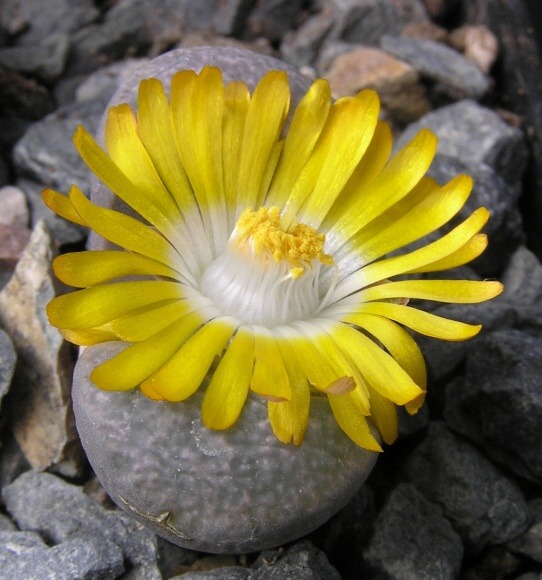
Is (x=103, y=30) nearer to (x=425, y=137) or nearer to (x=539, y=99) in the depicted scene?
(x=539, y=99)

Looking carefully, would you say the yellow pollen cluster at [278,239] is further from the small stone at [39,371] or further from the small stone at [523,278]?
the small stone at [523,278]

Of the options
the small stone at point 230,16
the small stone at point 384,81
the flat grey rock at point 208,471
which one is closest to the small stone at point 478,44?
the small stone at point 384,81

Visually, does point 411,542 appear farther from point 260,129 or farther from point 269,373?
point 260,129

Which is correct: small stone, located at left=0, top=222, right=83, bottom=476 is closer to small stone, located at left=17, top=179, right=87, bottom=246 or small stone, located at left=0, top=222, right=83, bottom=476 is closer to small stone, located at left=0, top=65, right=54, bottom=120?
small stone, located at left=17, top=179, right=87, bottom=246

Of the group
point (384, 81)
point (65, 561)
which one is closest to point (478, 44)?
point (384, 81)

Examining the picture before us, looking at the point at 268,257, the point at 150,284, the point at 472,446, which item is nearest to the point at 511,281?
the point at 472,446
